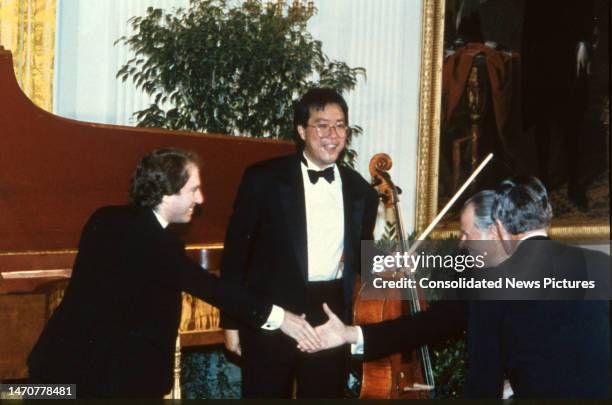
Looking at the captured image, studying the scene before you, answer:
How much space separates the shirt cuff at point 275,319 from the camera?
3082 mm

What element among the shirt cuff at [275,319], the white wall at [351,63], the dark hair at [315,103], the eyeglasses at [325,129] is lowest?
the shirt cuff at [275,319]

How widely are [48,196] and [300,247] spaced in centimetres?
153

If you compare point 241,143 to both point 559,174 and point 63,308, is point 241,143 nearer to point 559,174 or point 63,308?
point 63,308

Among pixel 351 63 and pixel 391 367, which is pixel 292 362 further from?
pixel 351 63

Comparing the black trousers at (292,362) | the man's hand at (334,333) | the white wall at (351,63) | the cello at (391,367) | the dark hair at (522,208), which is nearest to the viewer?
the dark hair at (522,208)

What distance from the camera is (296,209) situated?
10.7 ft

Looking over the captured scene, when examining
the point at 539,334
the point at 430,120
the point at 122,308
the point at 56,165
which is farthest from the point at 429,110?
the point at 539,334

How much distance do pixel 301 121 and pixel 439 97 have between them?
3737 millimetres

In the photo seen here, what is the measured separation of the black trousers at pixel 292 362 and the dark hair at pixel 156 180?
0.62m

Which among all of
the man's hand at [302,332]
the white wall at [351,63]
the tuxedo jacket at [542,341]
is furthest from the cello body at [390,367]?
the white wall at [351,63]

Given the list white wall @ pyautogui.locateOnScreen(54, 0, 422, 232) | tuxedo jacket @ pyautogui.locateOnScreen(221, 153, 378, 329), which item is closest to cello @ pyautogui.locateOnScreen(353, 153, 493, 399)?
tuxedo jacket @ pyautogui.locateOnScreen(221, 153, 378, 329)

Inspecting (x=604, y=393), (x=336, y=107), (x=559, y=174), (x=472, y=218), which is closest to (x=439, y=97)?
(x=559, y=174)

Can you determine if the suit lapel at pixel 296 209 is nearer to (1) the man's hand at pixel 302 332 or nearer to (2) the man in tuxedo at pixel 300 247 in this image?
(2) the man in tuxedo at pixel 300 247

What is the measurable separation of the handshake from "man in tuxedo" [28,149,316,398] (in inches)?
15.3
